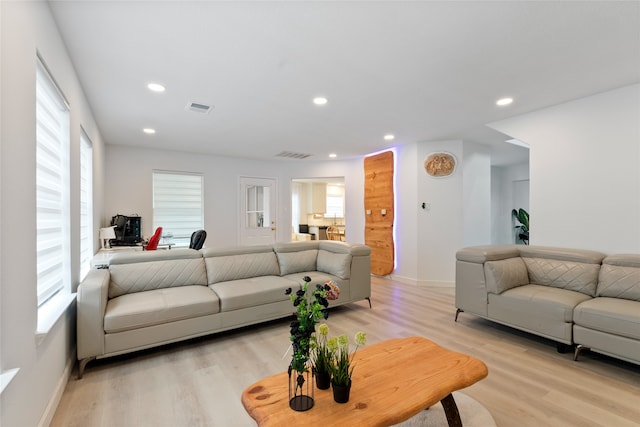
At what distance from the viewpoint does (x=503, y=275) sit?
3143mm

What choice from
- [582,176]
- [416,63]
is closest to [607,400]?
[582,176]

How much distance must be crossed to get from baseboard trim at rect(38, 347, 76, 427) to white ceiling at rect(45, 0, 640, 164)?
2420 millimetres

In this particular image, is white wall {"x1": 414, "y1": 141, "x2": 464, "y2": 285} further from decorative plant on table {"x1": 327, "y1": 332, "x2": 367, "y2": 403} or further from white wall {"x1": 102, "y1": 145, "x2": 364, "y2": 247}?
decorative plant on table {"x1": 327, "y1": 332, "x2": 367, "y2": 403}

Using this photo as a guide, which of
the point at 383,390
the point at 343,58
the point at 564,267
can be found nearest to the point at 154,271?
the point at 383,390

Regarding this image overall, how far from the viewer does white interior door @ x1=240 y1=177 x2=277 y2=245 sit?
657 cm

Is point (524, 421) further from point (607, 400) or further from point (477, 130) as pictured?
point (477, 130)

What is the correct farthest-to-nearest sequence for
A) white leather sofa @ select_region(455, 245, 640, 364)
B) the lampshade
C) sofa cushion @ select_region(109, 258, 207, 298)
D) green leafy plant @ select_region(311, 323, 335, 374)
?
the lampshade → sofa cushion @ select_region(109, 258, 207, 298) → white leather sofa @ select_region(455, 245, 640, 364) → green leafy plant @ select_region(311, 323, 335, 374)

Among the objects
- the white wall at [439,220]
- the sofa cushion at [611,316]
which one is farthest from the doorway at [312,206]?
the sofa cushion at [611,316]

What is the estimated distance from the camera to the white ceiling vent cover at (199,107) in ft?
11.1

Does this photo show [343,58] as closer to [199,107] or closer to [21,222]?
[199,107]

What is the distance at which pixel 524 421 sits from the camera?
6.03 feet

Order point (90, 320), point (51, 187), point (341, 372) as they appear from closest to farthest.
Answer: point (341, 372) < point (51, 187) < point (90, 320)

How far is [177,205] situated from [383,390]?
18.7 feet

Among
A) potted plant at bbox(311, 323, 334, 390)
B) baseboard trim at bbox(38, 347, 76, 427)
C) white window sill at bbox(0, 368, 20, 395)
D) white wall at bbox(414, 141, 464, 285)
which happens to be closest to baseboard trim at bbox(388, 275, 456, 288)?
white wall at bbox(414, 141, 464, 285)
